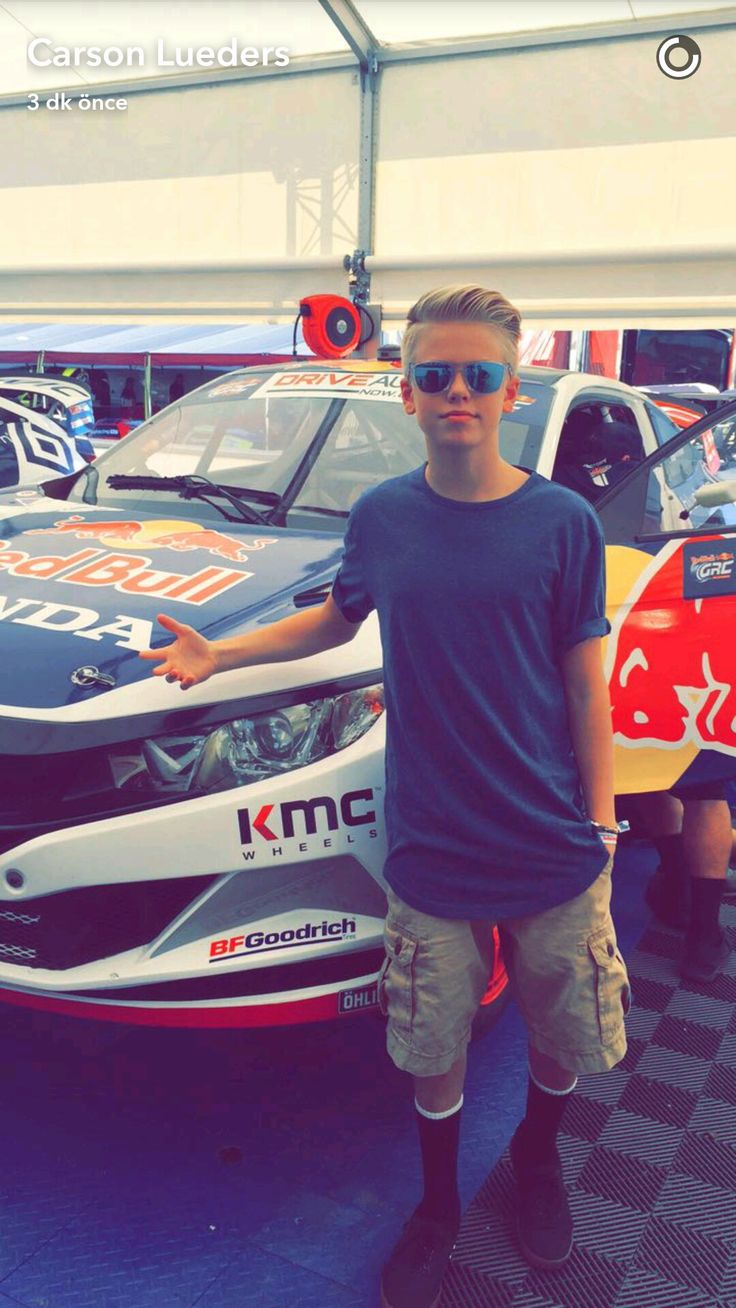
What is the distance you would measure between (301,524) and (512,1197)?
164 cm

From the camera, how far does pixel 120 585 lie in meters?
2.24

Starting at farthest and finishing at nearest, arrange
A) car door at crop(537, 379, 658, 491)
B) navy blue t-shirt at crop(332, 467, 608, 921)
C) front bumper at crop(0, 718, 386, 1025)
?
car door at crop(537, 379, 658, 491) < front bumper at crop(0, 718, 386, 1025) < navy blue t-shirt at crop(332, 467, 608, 921)

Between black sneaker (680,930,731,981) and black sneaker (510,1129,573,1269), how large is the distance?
103 cm

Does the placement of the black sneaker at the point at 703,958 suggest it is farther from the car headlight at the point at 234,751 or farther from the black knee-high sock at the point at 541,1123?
the car headlight at the point at 234,751

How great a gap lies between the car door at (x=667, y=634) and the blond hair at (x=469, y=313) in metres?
0.87

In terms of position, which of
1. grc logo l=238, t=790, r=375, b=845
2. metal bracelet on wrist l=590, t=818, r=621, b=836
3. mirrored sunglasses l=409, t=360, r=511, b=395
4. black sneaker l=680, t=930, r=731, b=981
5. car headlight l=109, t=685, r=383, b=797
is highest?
mirrored sunglasses l=409, t=360, r=511, b=395

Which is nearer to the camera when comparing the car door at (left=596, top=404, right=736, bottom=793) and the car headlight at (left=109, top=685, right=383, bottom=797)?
the car headlight at (left=109, top=685, right=383, bottom=797)

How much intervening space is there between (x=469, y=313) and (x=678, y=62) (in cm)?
636

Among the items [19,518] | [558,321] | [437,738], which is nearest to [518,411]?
[19,518]

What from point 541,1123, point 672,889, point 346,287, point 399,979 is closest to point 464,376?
point 399,979

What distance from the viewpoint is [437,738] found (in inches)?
65.1

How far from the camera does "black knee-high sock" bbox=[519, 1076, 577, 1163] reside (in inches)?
74.3

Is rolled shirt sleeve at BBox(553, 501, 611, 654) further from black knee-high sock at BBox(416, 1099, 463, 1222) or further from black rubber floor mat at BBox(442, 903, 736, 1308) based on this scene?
black rubber floor mat at BBox(442, 903, 736, 1308)

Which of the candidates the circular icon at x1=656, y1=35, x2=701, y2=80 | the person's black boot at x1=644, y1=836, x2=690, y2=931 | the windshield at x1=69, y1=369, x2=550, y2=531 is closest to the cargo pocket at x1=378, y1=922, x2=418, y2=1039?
the windshield at x1=69, y1=369, x2=550, y2=531
